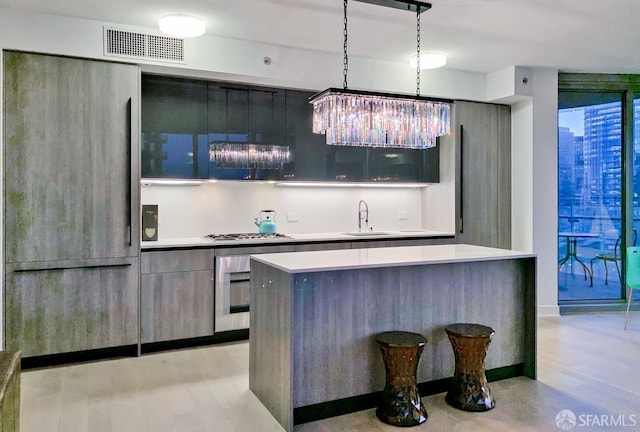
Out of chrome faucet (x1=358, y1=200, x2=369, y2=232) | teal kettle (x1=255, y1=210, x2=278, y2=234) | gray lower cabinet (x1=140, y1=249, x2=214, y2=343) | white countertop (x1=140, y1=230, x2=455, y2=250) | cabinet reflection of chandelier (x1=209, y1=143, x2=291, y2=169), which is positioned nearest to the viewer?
gray lower cabinet (x1=140, y1=249, x2=214, y2=343)

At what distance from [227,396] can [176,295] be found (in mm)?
1260

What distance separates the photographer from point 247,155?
179 inches

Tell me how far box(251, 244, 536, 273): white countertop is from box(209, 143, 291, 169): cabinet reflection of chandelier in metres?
1.57

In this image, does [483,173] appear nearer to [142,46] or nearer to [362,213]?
[362,213]

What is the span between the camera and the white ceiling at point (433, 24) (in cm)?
352

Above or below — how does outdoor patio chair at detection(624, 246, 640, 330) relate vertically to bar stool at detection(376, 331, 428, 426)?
above

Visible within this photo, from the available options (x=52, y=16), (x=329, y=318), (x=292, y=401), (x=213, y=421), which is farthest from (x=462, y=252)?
(x=52, y=16)

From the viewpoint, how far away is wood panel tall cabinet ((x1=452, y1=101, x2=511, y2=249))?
5.41 metres

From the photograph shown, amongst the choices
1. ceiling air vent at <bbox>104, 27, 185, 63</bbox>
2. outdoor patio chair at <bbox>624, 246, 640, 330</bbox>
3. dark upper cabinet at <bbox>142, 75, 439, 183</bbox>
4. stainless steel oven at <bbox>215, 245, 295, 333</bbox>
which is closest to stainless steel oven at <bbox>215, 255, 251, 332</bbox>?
stainless steel oven at <bbox>215, 245, 295, 333</bbox>

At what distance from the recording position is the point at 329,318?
2.90 metres

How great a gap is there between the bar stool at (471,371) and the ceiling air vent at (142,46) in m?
Answer: 3.14

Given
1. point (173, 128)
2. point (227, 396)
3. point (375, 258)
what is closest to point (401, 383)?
point (375, 258)

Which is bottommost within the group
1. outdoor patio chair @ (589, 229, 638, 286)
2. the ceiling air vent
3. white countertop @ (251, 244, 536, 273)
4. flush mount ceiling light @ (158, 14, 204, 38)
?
outdoor patio chair @ (589, 229, 638, 286)

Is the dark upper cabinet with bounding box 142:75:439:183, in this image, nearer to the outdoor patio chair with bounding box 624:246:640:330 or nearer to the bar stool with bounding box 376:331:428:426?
the bar stool with bounding box 376:331:428:426
